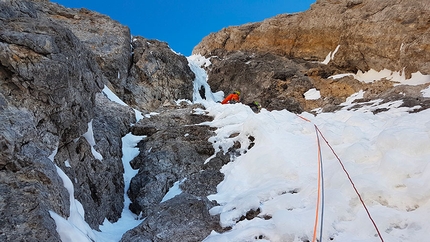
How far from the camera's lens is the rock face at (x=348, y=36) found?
62.0 ft

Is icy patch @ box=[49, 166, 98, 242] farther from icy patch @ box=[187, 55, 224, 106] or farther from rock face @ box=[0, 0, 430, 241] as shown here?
icy patch @ box=[187, 55, 224, 106]

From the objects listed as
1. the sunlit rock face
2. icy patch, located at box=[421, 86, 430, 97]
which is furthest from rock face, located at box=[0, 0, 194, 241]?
icy patch, located at box=[421, 86, 430, 97]

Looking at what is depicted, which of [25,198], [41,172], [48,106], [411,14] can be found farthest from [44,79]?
[411,14]

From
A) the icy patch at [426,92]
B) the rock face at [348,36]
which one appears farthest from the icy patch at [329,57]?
the icy patch at [426,92]

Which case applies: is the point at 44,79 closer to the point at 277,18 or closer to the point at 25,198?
the point at 25,198

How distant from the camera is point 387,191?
5.45m

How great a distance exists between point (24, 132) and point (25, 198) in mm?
1377

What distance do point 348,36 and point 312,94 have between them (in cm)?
477

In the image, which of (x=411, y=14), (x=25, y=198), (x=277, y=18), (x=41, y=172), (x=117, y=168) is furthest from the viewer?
(x=277, y=18)

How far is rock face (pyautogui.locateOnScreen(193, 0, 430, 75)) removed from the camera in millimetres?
18906

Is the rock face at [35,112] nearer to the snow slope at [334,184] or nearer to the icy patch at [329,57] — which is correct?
the snow slope at [334,184]

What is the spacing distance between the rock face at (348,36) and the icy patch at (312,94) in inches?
114

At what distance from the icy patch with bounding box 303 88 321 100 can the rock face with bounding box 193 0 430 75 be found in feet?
9.51

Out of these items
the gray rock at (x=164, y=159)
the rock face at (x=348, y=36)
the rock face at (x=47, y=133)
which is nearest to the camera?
the rock face at (x=47, y=133)
